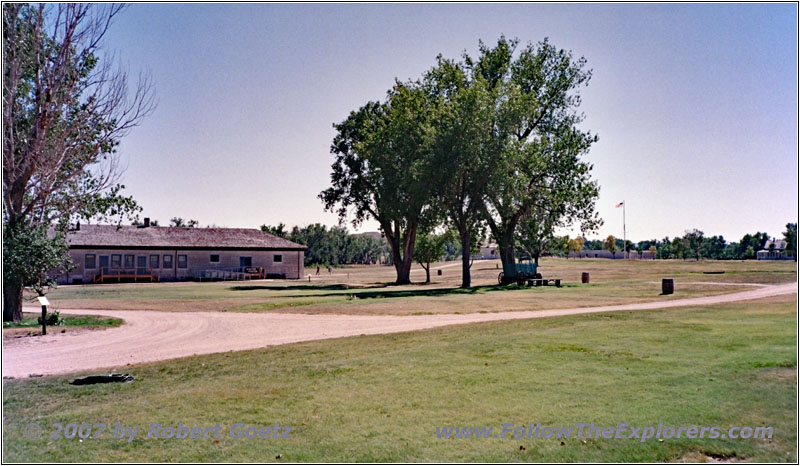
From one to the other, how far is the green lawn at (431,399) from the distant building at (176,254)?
46978mm

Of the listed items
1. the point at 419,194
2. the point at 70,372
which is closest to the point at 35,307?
the point at 70,372

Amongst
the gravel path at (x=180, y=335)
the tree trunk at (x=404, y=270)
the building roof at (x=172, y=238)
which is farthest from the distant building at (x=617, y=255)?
the gravel path at (x=180, y=335)

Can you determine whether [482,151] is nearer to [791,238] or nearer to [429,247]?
[429,247]

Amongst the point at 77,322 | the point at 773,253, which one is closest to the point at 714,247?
the point at 773,253

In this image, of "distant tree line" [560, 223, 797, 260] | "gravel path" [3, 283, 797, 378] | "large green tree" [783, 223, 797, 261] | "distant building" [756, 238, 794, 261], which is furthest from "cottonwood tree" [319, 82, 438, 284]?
"distant building" [756, 238, 794, 261]

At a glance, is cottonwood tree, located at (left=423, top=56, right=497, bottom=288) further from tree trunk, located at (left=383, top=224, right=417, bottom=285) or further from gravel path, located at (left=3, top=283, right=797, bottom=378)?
gravel path, located at (left=3, top=283, right=797, bottom=378)

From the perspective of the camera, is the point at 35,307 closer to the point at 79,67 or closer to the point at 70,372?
the point at 79,67

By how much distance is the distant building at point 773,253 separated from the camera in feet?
429

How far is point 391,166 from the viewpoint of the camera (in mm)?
50969

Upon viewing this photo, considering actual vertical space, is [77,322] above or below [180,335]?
above

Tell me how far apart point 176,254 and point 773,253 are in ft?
409

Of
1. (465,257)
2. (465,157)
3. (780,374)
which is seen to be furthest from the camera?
(465,257)

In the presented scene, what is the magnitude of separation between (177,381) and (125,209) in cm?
1646

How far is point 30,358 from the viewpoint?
47.3 ft
